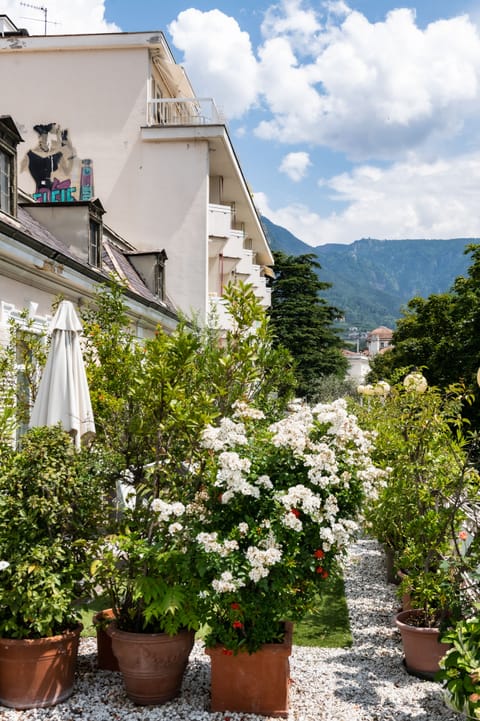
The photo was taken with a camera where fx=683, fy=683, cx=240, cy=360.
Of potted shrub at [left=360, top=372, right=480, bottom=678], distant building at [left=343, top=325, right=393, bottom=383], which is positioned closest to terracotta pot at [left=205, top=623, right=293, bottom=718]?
potted shrub at [left=360, top=372, right=480, bottom=678]

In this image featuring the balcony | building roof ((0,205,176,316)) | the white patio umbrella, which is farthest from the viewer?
the balcony

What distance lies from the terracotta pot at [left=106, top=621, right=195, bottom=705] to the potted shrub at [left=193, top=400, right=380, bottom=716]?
12.1 inches

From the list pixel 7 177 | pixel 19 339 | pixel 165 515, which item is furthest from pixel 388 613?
pixel 7 177

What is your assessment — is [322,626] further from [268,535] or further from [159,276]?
[159,276]

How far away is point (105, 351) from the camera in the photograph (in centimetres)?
836

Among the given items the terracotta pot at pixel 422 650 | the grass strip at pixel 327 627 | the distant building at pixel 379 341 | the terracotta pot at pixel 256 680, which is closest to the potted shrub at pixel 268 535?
the terracotta pot at pixel 256 680

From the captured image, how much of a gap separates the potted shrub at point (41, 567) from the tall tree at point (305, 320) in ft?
164

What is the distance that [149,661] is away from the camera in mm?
5094

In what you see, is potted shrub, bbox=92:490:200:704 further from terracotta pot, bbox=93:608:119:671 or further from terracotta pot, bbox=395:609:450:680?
terracotta pot, bbox=395:609:450:680

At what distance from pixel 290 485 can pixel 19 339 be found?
18.4ft

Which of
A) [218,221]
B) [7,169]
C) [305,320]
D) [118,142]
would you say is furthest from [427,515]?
[305,320]

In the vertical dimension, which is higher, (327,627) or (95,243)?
(95,243)

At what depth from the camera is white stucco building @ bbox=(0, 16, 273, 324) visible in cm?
2152

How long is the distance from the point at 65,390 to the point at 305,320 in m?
53.7
